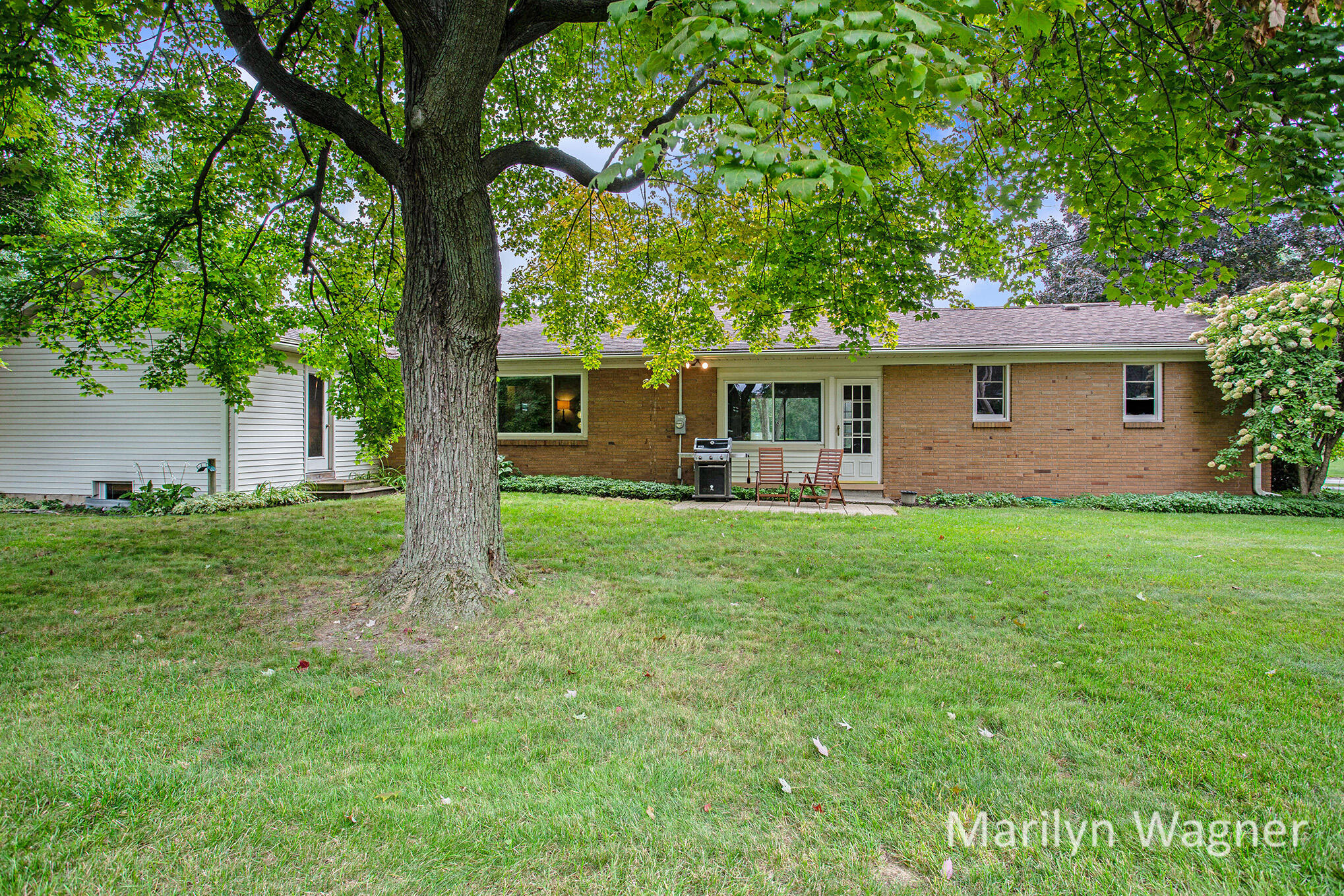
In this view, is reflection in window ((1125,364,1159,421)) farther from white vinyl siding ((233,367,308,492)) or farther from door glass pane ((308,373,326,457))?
door glass pane ((308,373,326,457))

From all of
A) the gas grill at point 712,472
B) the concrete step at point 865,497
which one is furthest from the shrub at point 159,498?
the concrete step at point 865,497

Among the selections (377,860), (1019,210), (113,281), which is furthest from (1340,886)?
(113,281)

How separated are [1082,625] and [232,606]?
665cm

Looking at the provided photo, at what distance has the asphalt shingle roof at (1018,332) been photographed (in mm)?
11297

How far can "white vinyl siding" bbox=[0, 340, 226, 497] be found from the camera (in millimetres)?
10867

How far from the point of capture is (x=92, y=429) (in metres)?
11.3

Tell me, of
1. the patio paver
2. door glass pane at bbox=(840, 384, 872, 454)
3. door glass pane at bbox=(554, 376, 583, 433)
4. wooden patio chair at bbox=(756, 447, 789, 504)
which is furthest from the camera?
door glass pane at bbox=(554, 376, 583, 433)

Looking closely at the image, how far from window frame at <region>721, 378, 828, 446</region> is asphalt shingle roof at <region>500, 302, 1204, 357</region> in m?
0.86

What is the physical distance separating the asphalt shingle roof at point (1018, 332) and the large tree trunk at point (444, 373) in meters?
6.93

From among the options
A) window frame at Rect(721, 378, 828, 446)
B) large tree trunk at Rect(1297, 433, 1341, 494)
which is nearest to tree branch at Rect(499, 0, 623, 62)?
window frame at Rect(721, 378, 828, 446)

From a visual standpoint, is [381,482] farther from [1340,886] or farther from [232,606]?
[1340,886]

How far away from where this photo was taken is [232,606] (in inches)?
184

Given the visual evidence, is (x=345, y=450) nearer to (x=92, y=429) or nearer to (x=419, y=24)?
(x=92, y=429)

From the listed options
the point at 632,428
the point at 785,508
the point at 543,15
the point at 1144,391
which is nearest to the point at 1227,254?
the point at 1144,391
